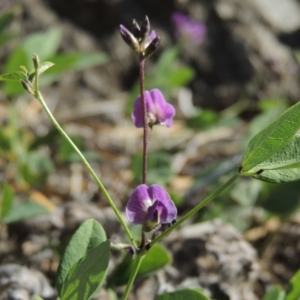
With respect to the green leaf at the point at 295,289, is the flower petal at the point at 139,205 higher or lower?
higher

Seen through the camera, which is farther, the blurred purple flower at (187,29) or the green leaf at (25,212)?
the blurred purple flower at (187,29)

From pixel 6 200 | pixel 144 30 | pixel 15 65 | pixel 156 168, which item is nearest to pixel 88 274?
pixel 144 30

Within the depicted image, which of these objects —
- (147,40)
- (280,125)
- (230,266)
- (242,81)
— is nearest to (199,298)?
(280,125)

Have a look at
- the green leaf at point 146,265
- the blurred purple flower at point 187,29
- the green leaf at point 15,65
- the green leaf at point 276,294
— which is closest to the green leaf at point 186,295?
the green leaf at point 146,265

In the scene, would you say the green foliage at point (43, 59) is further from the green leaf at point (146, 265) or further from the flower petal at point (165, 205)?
the flower petal at point (165, 205)

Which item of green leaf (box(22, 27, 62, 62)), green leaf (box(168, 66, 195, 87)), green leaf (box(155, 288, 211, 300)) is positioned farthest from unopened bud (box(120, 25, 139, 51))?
green leaf (box(168, 66, 195, 87))
